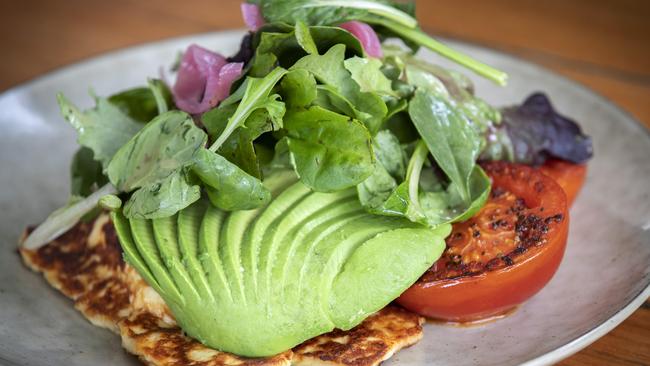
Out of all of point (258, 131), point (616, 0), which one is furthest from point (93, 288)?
point (616, 0)

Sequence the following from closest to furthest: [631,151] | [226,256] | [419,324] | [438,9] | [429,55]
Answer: [226,256] < [419,324] < [631,151] < [429,55] < [438,9]

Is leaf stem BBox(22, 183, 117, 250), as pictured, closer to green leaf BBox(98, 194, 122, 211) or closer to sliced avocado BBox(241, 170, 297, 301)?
green leaf BBox(98, 194, 122, 211)

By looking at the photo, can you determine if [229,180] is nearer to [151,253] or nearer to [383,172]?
[151,253]

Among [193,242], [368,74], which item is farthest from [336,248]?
[368,74]

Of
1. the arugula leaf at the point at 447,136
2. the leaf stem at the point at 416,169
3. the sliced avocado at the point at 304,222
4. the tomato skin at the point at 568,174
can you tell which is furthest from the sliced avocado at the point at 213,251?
the tomato skin at the point at 568,174

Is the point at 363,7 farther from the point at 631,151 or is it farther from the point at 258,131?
the point at 631,151

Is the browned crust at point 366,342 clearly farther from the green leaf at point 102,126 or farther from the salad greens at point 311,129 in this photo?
the green leaf at point 102,126

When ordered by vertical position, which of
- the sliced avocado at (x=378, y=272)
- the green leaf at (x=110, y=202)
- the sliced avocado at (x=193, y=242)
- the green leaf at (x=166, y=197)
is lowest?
the sliced avocado at (x=378, y=272)
